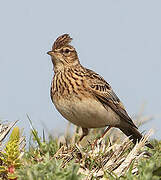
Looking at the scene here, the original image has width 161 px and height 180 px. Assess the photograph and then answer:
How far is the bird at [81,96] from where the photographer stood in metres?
6.58

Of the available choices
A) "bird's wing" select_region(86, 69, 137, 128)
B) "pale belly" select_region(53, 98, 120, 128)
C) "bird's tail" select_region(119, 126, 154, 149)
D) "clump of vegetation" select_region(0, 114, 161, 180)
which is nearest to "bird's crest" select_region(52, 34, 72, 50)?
"bird's wing" select_region(86, 69, 137, 128)

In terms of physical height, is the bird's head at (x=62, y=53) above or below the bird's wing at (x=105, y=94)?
above

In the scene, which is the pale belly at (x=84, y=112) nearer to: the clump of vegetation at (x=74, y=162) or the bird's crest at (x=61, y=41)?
the clump of vegetation at (x=74, y=162)

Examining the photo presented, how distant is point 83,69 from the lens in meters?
7.79

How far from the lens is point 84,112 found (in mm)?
6562

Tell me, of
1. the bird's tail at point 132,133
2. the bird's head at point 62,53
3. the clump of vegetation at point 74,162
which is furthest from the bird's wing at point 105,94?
the clump of vegetation at point 74,162

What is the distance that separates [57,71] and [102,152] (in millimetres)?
3306

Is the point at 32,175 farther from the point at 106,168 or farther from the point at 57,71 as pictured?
the point at 57,71

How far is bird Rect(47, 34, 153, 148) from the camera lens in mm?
6578

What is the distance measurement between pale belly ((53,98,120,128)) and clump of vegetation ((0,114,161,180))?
3.01 ft

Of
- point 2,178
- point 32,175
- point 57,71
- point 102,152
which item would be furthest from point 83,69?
point 32,175

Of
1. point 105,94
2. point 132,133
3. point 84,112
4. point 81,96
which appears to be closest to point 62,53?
point 105,94

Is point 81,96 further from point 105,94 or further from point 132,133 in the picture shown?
point 132,133

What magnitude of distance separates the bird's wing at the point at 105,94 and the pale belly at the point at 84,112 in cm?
19
